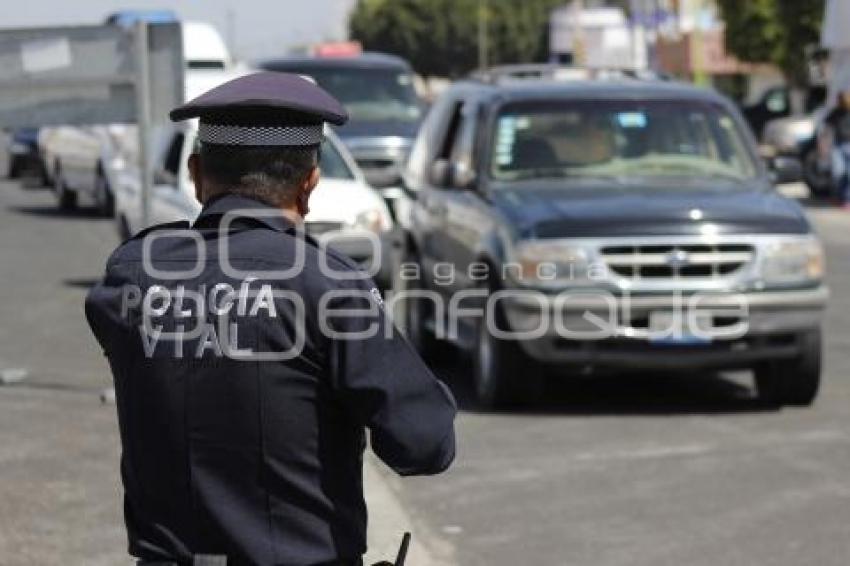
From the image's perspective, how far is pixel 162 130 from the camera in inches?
681

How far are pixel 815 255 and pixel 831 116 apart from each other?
16900 mm

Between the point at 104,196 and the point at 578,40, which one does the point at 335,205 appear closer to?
the point at 104,196

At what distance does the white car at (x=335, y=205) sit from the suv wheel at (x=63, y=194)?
11.5m

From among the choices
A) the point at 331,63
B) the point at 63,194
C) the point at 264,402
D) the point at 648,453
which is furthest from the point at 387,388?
the point at 63,194

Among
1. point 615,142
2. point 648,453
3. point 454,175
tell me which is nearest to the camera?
point 648,453

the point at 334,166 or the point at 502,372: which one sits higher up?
the point at 502,372

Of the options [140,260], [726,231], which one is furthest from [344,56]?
[140,260]

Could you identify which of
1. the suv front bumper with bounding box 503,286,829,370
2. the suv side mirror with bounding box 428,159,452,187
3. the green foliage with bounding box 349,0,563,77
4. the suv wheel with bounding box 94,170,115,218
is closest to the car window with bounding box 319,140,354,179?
the suv side mirror with bounding box 428,159,452,187

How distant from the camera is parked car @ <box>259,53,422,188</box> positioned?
21906mm

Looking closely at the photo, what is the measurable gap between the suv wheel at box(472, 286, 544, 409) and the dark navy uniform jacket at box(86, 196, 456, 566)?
7.01 m

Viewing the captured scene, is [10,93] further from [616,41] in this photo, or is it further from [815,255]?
[616,41]

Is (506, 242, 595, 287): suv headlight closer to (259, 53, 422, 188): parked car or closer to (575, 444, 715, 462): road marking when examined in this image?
(575, 444, 715, 462): road marking

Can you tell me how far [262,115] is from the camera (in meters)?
3.43

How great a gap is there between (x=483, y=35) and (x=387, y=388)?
3677 inches
